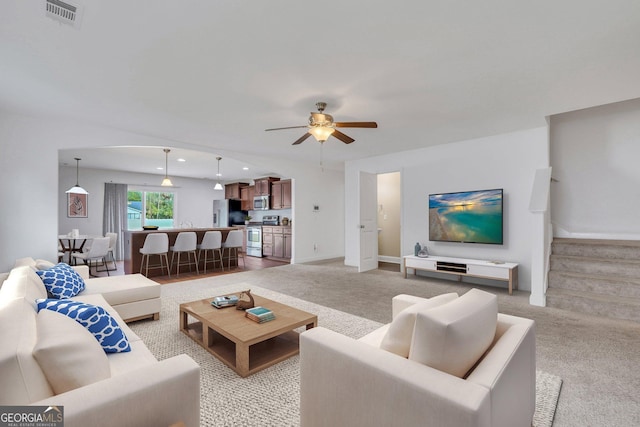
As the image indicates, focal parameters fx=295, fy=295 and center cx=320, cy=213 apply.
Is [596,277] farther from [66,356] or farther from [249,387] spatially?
[66,356]

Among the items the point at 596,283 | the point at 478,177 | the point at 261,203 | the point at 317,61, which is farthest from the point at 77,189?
the point at 596,283

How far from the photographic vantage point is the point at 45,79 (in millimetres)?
2832

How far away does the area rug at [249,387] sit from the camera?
1.75 meters

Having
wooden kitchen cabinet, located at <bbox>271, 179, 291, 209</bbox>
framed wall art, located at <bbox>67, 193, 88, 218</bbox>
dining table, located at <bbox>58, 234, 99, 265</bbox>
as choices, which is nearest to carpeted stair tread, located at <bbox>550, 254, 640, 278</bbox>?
wooden kitchen cabinet, located at <bbox>271, 179, 291, 209</bbox>

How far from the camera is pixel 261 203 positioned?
8.81 meters

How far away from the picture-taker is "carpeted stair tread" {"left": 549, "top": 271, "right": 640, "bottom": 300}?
349 cm

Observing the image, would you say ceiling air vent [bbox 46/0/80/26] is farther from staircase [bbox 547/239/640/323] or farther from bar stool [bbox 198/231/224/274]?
staircase [bbox 547/239/640/323]

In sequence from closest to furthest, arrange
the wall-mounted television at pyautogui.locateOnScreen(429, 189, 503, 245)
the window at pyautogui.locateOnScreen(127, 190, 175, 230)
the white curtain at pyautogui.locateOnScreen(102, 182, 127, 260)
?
the wall-mounted television at pyautogui.locateOnScreen(429, 189, 503, 245) → the white curtain at pyautogui.locateOnScreen(102, 182, 127, 260) → the window at pyautogui.locateOnScreen(127, 190, 175, 230)

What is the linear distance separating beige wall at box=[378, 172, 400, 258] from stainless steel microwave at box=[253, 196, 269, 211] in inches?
130

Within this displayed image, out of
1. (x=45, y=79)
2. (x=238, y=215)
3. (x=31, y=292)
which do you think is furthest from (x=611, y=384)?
(x=238, y=215)

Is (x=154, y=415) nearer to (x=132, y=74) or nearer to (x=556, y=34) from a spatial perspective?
(x=132, y=74)

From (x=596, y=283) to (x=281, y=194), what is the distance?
668 centimetres

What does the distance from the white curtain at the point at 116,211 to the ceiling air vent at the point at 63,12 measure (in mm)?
7481

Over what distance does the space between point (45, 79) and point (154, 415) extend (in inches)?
132
